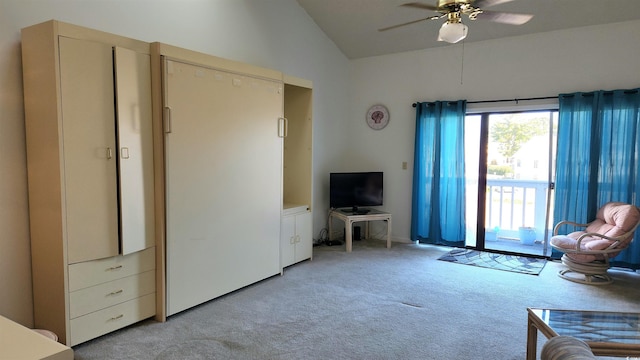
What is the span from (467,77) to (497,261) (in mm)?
2294

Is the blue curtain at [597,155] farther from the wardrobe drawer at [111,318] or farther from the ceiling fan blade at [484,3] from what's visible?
the wardrobe drawer at [111,318]

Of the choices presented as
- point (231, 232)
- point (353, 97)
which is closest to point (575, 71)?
point (353, 97)

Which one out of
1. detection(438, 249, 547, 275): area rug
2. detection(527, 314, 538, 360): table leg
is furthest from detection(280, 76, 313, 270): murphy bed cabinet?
detection(527, 314, 538, 360): table leg

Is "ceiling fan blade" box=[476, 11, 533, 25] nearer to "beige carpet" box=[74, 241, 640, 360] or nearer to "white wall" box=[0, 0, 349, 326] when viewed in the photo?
"beige carpet" box=[74, 241, 640, 360]

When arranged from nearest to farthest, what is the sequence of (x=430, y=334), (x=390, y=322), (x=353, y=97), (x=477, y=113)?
(x=430, y=334), (x=390, y=322), (x=477, y=113), (x=353, y=97)

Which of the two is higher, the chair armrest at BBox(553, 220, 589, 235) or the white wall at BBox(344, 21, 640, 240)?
the white wall at BBox(344, 21, 640, 240)

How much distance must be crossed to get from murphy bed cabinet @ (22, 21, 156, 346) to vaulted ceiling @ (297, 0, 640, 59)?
2.78m

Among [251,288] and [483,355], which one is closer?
[483,355]

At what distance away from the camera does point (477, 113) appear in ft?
16.4

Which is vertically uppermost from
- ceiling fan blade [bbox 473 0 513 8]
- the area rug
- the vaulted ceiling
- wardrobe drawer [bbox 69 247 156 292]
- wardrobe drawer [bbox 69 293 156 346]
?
the vaulted ceiling

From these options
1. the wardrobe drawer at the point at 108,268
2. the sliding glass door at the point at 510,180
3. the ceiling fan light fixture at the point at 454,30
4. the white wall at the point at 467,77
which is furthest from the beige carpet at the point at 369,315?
the ceiling fan light fixture at the point at 454,30

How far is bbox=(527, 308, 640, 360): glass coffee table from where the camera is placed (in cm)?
194

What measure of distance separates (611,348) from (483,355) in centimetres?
73

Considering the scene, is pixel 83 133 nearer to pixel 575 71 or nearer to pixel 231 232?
pixel 231 232
